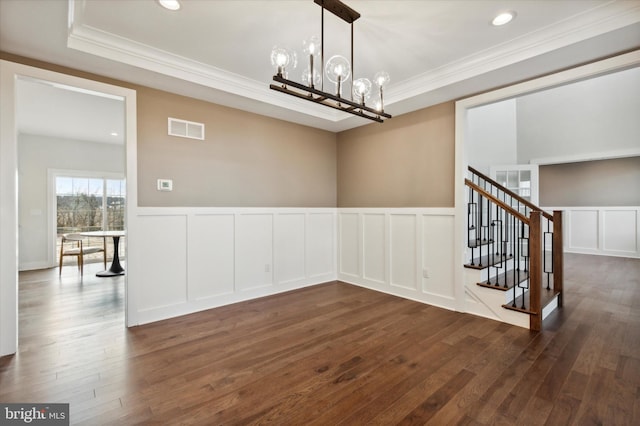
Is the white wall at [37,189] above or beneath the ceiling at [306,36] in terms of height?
beneath

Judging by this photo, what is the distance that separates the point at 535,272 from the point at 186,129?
4.22 m

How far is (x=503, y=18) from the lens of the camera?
7.88 ft

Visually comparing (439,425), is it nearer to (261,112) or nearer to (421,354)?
(421,354)

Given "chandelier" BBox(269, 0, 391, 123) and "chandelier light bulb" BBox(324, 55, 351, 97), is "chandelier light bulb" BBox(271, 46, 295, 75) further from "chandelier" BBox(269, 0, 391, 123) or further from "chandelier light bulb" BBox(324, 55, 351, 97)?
"chandelier light bulb" BBox(324, 55, 351, 97)

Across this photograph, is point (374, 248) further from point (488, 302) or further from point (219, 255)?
point (219, 255)

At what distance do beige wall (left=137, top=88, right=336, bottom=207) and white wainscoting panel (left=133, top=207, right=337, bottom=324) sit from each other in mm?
200

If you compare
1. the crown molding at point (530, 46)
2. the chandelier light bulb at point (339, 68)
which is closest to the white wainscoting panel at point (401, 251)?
the crown molding at point (530, 46)

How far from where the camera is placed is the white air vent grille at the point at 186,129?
3.50 m

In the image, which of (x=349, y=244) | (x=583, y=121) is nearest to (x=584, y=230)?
(x=583, y=121)

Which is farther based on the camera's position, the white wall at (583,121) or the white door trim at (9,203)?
the white wall at (583,121)

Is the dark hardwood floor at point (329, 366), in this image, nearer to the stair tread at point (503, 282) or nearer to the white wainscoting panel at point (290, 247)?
the stair tread at point (503, 282)

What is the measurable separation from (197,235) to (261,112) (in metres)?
1.92

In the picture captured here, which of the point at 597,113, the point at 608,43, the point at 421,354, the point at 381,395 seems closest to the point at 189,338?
the point at 381,395

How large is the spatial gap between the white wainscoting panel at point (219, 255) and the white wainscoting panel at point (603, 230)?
725cm
